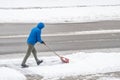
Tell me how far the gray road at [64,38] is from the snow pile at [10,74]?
12.2 feet

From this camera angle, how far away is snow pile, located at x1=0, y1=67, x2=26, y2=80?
41.3ft

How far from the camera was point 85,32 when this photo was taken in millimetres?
Result: 21844

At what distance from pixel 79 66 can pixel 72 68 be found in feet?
1.11

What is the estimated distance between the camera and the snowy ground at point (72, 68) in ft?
43.5

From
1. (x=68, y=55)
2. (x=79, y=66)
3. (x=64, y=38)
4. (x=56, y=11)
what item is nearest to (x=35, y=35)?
(x=79, y=66)

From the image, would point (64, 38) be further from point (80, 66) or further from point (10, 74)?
point (10, 74)

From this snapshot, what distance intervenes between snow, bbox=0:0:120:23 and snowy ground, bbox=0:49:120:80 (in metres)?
10.5

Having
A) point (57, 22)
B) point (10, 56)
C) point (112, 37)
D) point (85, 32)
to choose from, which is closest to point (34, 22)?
point (57, 22)

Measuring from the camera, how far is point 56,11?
2781 cm

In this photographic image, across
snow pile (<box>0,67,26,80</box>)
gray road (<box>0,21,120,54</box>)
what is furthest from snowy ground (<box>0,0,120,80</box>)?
gray road (<box>0,21,120,54</box>)

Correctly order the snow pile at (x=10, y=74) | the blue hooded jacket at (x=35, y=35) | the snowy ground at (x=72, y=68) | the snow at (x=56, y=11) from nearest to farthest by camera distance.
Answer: the snow pile at (x=10, y=74), the snowy ground at (x=72, y=68), the blue hooded jacket at (x=35, y=35), the snow at (x=56, y=11)

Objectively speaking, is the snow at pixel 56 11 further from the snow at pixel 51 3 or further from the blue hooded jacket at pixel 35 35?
the blue hooded jacket at pixel 35 35

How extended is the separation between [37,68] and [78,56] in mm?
2217

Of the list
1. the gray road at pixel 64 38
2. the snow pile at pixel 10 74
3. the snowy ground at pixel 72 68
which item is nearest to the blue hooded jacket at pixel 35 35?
the snowy ground at pixel 72 68
